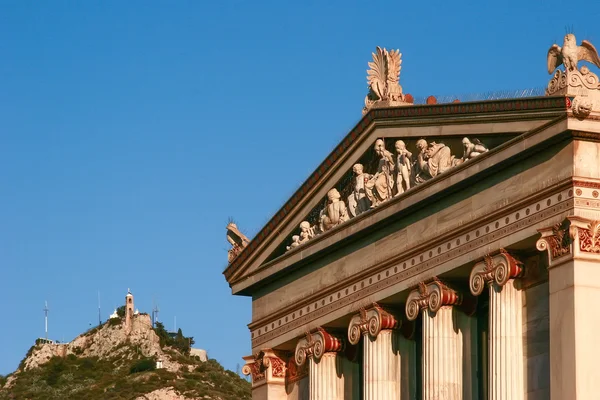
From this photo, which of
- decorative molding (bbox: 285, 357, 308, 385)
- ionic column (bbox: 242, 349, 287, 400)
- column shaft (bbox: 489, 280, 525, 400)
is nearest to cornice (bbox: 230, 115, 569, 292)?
ionic column (bbox: 242, 349, 287, 400)

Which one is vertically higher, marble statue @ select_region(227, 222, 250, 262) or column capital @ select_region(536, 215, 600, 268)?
marble statue @ select_region(227, 222, 250, 262)

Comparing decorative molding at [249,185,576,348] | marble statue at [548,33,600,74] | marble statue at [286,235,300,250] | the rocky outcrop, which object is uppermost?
Result: the rocky outcrop

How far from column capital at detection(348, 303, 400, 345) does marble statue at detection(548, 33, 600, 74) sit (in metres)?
10.0

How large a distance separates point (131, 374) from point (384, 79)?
12802cm

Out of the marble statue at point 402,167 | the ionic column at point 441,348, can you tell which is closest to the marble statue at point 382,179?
the marble statue at point 402,167

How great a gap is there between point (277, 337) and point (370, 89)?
8874 millimetres

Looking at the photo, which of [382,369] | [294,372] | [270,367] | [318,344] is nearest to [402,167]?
[382,369]

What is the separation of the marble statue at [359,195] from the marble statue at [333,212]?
547 millimetres

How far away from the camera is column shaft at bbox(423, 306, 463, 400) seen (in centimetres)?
4897

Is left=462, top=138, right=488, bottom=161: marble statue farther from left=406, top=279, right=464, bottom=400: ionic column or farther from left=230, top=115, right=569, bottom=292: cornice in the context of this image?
left=406, top=279, right=464, bottom=400: ionic column

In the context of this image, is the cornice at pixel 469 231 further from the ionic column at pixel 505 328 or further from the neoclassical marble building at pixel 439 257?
the ionic column at pixel 505 328

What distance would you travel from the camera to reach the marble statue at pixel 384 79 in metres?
53.3

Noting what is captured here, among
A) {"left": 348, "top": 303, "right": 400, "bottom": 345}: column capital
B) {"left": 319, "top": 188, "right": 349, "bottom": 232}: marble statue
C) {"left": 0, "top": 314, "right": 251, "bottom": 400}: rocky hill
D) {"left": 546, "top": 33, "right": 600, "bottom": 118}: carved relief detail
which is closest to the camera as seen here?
{"left": 546, "top": 33, "right": 600, "bottom": 118}: carved relief detail

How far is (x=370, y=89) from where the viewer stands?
53969 millimetres
